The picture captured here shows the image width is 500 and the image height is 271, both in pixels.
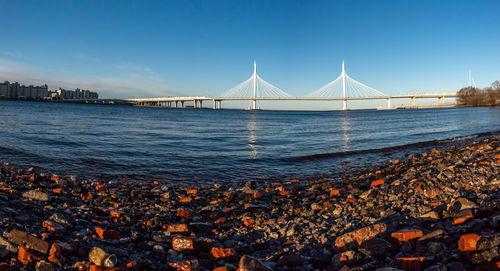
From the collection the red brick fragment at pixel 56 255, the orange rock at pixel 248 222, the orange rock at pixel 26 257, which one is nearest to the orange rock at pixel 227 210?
the orange rock at pixel 248 222

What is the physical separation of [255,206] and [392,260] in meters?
2.77

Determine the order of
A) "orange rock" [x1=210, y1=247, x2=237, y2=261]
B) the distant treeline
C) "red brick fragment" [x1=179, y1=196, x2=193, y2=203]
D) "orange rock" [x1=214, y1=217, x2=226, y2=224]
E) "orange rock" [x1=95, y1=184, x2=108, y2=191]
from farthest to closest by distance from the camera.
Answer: the distant treeline < "orange rock" [x1=95, y1=184, x2=108, y2=191] < "red brick fragment" [x1=179, y1=196, x2=193, y2=203] < "orange rock" [x1=214, y1=217, x2=226, y2=224] < "orange rock" [x1=210, y1=247, x2=237, y2=261]

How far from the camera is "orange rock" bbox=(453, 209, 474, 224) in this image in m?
3.05

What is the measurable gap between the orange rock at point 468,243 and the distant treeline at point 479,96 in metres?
124

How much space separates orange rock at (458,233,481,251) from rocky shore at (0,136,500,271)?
0.04ft

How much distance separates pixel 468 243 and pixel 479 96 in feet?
432

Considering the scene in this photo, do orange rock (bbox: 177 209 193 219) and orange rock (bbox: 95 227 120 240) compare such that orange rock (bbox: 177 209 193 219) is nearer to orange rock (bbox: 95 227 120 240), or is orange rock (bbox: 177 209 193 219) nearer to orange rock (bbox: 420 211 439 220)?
orange rock (bbox: 95 227 120 240)

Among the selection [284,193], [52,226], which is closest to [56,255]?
[52,226]

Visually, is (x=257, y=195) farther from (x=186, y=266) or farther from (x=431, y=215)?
(x=186, y=266)

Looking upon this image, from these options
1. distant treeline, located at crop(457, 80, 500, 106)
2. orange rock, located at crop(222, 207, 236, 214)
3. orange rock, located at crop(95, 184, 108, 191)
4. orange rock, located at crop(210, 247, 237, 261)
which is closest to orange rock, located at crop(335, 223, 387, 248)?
orange rock, located at crop(210, 247, 237, 261)

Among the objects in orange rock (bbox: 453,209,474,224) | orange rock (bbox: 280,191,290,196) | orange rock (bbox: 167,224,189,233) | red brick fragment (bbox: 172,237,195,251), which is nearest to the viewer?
red brick fragment (bbox: 172,237,195,251)

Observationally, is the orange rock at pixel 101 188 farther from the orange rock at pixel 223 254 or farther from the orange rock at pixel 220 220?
the orange rock at pixel 223 254

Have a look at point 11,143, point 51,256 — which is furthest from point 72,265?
point 11,143

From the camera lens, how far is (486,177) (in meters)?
5.15
